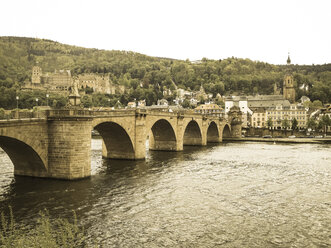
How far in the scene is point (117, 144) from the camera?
4366 cm

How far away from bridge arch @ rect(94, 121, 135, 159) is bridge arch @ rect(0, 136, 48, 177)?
12.3 metres

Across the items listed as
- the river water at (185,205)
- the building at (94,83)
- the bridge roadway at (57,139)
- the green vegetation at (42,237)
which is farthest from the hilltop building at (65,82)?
the green vegetation at (42,237)

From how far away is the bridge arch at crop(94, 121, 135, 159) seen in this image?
41125mm

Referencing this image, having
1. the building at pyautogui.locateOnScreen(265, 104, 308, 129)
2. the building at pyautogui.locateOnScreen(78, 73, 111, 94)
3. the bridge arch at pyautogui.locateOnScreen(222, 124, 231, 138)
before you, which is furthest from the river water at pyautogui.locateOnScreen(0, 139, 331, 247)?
the building at pyautogui.locateOnScreen(78, 73, 111, 94)

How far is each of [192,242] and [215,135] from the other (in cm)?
7042

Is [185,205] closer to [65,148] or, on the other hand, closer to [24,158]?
[65,148]

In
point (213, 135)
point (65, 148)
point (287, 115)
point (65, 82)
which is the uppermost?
point (65, 82)

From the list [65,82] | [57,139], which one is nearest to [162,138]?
[57,139]

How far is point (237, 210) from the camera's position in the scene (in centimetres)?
2259

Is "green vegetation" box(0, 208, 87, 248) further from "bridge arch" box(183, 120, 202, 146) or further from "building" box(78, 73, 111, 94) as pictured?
"building" box(78, 73, 111, 94)

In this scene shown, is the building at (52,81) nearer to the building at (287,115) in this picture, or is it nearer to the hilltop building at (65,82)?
the hilltop building at (65,82)

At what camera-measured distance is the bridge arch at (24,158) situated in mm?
26456

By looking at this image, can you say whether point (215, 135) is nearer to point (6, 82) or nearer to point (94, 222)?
Answer: point (94, 222)

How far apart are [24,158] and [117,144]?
15941mm
